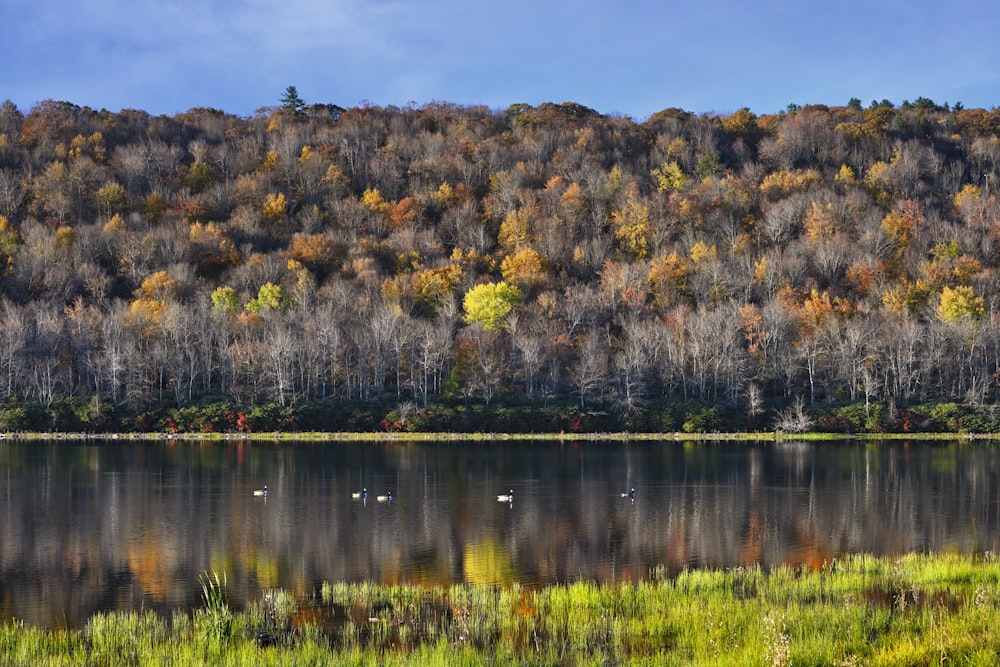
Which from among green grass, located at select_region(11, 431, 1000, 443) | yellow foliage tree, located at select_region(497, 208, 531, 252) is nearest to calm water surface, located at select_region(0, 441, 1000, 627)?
green grass, located at select_region(11, 431, 1000, 443)

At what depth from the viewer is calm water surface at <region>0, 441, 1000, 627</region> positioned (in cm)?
2847

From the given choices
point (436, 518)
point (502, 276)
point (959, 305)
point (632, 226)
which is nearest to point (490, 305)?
point (502, 276)

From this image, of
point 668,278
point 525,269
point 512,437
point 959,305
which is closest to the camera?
point 512,437

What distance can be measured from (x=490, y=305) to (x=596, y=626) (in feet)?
306

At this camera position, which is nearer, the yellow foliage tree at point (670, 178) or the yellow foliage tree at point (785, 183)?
the yellow foliage tree at point (785, 183)

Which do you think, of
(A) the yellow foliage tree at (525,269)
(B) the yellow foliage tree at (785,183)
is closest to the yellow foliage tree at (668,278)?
(A) the yellow foliage tree at (525,269)

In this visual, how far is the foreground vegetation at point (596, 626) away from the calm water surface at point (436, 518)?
117 inches

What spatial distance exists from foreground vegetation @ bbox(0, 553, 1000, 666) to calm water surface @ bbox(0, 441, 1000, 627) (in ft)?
9.76

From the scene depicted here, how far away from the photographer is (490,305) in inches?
4459

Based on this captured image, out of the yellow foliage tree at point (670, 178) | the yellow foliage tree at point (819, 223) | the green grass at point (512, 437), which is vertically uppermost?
the yellow foliage tree at point (670, 178)

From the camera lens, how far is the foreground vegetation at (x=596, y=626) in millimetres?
16609

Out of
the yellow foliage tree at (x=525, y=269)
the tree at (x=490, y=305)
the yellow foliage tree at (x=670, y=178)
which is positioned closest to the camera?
the tree at (x=490, y=305)

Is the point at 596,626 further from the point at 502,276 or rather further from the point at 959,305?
the point at 502,276

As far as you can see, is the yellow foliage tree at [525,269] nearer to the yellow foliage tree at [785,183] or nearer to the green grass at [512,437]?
the yellow foliage tree at [785,183]
